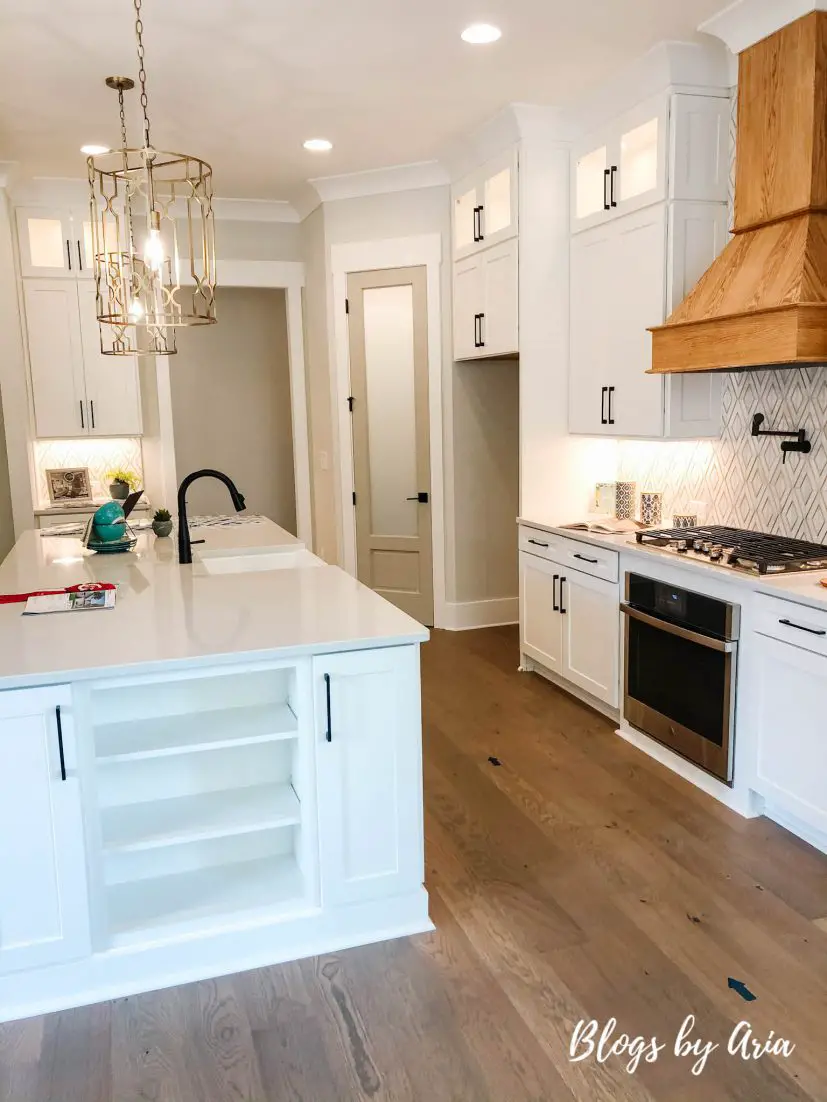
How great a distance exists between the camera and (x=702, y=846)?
3.02 meters

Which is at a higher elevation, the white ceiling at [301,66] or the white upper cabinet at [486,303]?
the white ceiling at [301,66]

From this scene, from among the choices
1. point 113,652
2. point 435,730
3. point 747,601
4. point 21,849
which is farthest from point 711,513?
point 21,849

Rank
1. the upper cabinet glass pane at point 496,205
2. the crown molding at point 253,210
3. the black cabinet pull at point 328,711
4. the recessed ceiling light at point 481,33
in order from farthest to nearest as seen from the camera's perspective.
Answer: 1. the crown molding at point 253,210
2. the upper cabinet glass pane at point 496,205
3. the recessed ceiling light at point 481,33
4. the black cabinet pull at point 328,711

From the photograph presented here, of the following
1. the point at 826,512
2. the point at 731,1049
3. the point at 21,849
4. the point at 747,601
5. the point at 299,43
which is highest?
the point at 299,43

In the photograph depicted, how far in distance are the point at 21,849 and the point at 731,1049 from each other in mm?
1759

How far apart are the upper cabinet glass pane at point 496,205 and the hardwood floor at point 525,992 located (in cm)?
322

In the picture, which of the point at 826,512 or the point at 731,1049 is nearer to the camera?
the point at 731,1049

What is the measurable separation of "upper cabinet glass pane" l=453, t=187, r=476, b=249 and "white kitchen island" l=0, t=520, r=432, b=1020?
318 cm

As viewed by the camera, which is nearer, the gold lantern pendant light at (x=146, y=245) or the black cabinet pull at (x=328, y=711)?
the black cabinet pull at (x=328, y=711)

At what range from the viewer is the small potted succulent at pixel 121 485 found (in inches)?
237

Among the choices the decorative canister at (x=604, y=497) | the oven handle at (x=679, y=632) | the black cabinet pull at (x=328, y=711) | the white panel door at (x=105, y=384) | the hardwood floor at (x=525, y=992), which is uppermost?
A: the white panel door at (x=105, y=384)

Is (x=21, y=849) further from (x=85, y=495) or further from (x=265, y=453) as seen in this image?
(x=265, y=453)

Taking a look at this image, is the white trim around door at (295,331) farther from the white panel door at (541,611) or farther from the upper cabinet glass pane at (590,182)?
the upper cabinet glass pane at (590,182)

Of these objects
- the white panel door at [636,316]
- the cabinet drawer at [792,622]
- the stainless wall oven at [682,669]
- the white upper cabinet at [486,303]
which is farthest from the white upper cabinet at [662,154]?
the cabinet drawer at [792,622]
